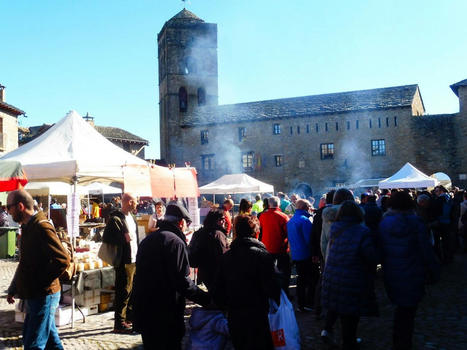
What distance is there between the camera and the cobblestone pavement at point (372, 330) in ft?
16.8

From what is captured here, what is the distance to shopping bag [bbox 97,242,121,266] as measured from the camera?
5570 millimetres

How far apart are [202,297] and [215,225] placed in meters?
1.28

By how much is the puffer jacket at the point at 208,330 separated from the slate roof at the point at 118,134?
45716 mm

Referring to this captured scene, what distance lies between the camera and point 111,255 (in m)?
5.58

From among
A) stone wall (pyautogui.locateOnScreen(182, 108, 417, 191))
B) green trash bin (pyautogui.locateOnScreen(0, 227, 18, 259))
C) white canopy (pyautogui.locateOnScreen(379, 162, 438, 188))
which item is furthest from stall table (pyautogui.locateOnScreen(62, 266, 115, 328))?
stone wall (pyautogui.locateOnScreen(182, 108, 417, 191))

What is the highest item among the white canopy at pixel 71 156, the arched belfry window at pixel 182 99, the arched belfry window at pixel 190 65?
the arched belfry window at pixel 190 65

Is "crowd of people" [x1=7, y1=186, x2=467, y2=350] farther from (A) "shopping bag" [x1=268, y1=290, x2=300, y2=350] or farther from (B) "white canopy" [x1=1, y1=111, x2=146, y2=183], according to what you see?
(B) "white canopy" [x1=1, y1=111, x2=146, y2=183]

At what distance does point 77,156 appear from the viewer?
7879 millimetres

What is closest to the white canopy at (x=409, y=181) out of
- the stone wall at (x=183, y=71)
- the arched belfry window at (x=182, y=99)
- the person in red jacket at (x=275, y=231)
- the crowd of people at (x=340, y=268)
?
the person in red jacket at (x=275, y=231)

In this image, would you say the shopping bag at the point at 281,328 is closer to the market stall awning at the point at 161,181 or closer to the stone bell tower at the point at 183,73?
the market stall awning at the point at 161,181

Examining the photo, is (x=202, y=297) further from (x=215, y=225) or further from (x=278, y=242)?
(x=278, y=242)

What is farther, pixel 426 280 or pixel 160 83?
pixel 160 83

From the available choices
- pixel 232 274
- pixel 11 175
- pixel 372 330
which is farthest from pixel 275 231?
pixel 11 175

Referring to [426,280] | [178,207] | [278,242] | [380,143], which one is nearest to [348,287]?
[426,280]
